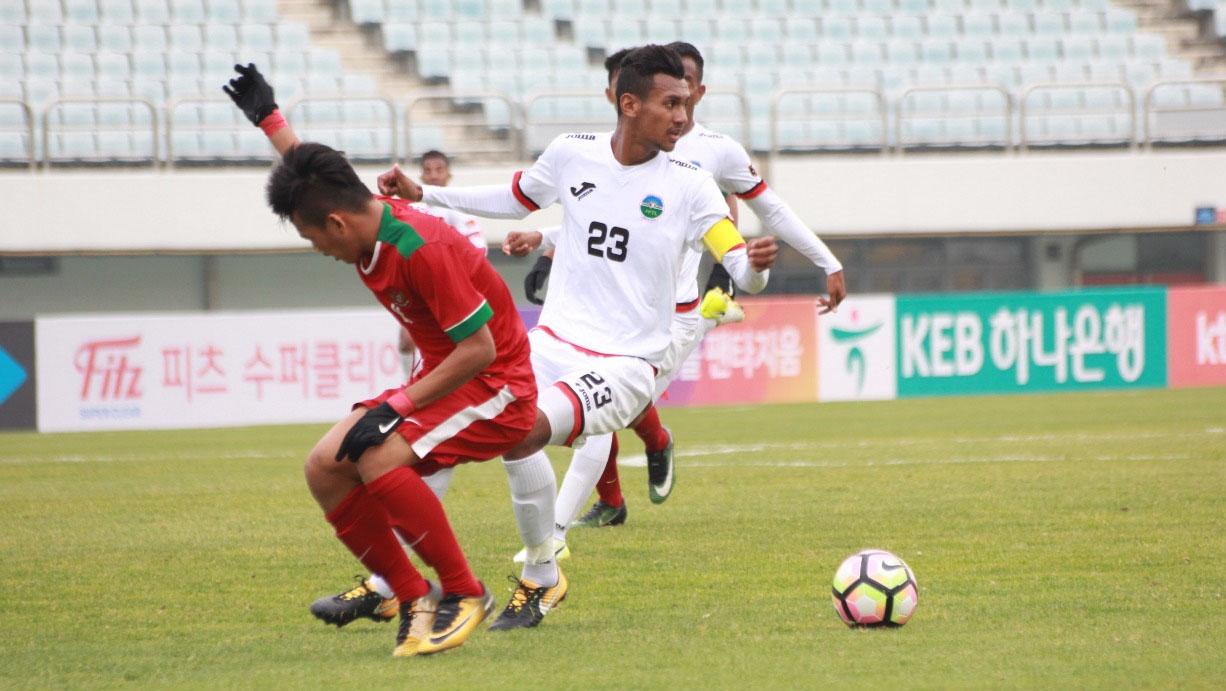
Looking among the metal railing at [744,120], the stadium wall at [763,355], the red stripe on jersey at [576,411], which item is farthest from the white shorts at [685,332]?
the metal railing at [744,120]

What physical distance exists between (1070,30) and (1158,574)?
21.4 meters

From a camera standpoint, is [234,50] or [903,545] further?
[234,50]

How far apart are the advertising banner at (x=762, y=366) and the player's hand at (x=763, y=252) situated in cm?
1336

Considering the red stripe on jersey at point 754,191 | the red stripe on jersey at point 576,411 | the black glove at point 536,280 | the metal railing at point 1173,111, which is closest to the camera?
the red stripe on jersey at point 576,411

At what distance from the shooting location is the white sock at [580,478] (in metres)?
6.70

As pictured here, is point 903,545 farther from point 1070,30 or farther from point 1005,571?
point 1070,30

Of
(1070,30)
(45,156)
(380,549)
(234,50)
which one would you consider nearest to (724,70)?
(1070,30)

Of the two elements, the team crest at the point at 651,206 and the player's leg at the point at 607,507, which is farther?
the player's leg at the point at 607,507

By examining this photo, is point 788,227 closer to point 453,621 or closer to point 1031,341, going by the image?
point 453,621

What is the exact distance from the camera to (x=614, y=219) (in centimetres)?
591

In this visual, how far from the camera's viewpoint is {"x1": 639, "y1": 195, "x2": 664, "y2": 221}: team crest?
Answer: 5879 mm

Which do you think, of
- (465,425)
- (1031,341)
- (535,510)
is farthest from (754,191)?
(1031,341)

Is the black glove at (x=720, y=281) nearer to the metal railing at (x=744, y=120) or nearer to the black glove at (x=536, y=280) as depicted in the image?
the black glove at (x=536, y=280)

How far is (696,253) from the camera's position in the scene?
7.29 metres
